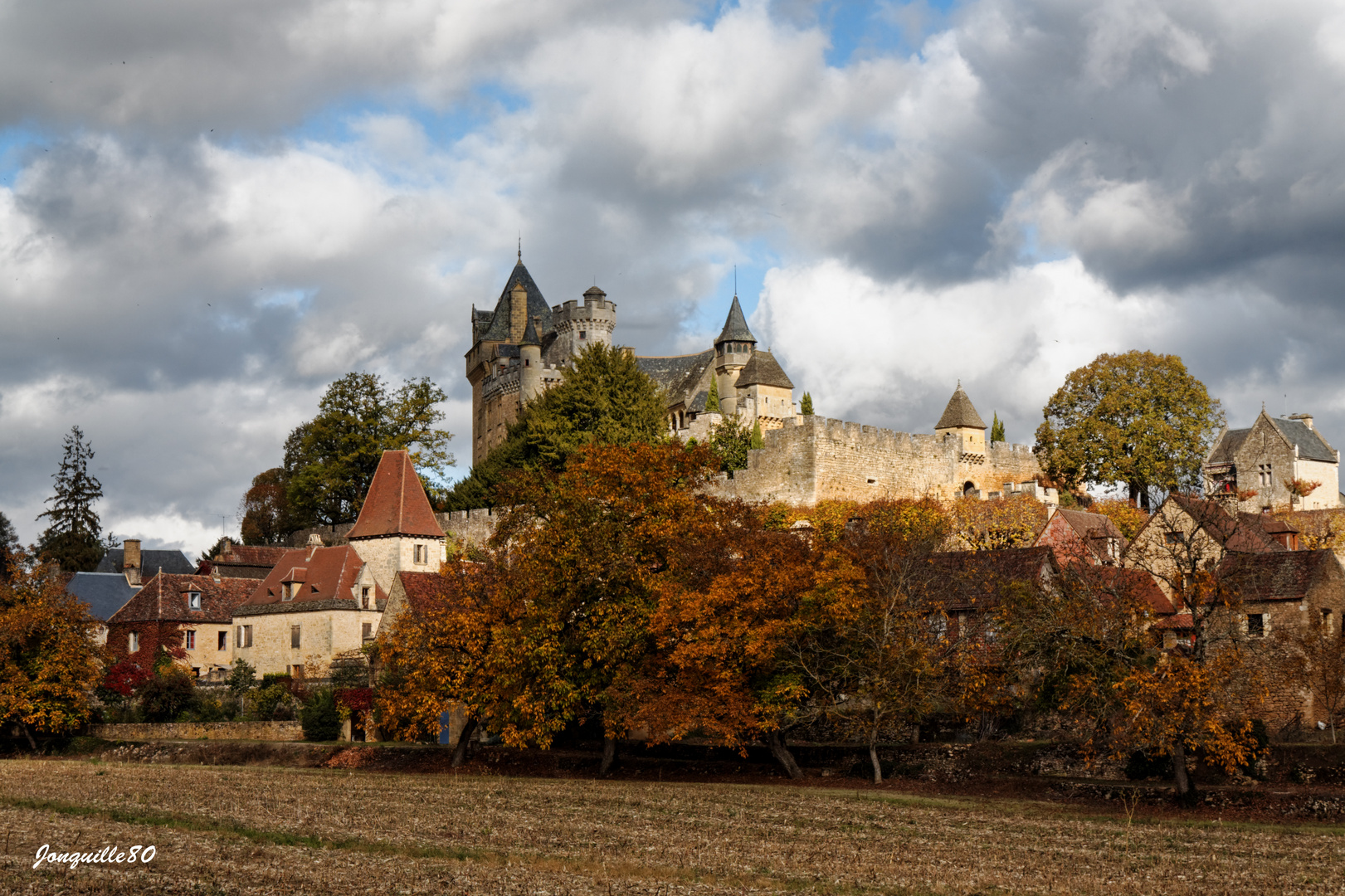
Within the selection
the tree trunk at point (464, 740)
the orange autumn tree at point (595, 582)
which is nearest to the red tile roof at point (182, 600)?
the tree trunk at point (464, 740)

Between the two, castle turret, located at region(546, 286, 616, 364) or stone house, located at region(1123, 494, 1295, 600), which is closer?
stone house, located at region(1123, 494, 1295, 600)

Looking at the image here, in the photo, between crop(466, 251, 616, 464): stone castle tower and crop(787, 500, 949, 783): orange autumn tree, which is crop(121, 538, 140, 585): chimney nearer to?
crop(466, 251, 616, 464): stone castle tower

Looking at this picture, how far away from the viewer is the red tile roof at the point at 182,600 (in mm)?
55094

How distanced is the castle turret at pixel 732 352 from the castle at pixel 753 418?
67mm

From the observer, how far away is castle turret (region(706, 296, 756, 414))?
3073 inches

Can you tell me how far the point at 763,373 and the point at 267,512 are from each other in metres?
40.2

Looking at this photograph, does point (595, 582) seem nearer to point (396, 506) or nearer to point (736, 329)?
point (396, 506)

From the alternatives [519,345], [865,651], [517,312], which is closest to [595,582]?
[865,651]

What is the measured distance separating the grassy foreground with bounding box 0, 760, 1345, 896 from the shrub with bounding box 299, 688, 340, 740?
11.8 m

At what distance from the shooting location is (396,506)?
5669 cm

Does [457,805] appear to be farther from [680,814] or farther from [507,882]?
[507,882]

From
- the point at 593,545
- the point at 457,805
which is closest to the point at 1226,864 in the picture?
the point at 457,805

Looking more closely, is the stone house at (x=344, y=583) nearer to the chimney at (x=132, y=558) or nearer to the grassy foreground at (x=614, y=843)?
the chimney at (x=132, y=558)

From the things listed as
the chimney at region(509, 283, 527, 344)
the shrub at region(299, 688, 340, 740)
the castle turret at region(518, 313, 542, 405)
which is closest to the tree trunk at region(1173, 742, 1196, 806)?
the shrub at region(299, 688, 340, 740)
